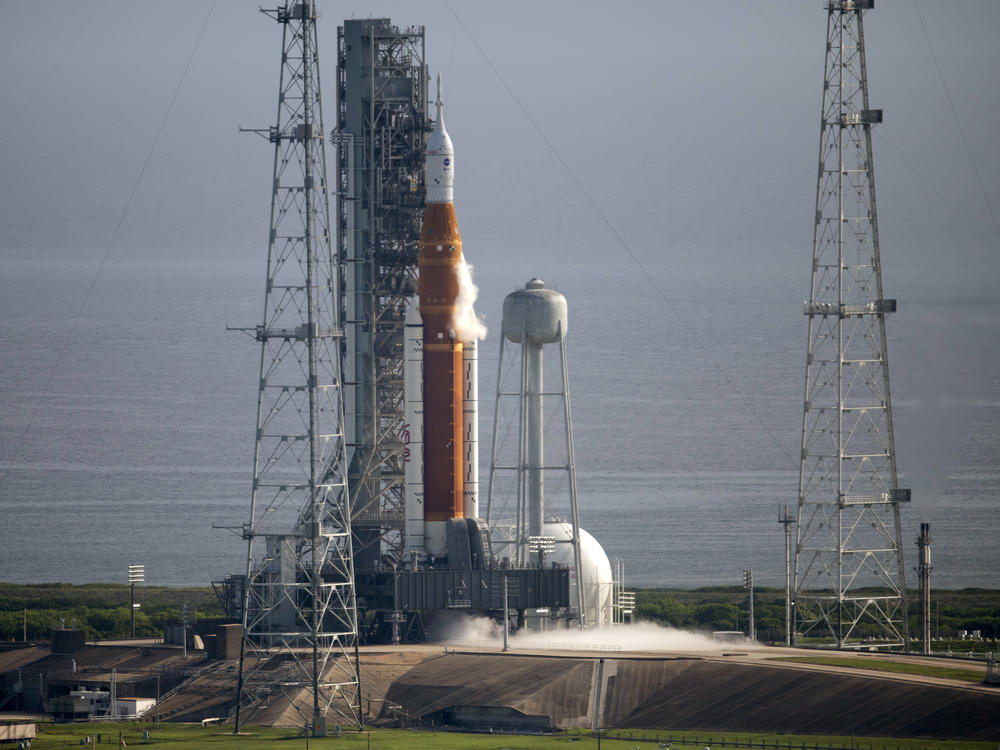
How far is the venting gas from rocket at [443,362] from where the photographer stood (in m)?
96.4

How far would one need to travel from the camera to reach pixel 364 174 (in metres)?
101

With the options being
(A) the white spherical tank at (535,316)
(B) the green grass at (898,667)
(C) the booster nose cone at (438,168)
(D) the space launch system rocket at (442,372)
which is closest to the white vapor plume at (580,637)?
(D) the space launch system rocket at (442,372)

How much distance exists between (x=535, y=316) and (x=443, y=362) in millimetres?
5062

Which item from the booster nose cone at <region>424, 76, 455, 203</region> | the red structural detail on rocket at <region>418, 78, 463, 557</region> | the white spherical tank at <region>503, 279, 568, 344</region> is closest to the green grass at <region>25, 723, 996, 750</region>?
the red structural detail on rocket at <region>418, 78, 463, 557</region>

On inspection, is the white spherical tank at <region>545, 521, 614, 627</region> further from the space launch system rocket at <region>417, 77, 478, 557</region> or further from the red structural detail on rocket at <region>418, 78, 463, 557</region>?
the red structural detail on rocket at <region>418, 78, 463, 557</region>

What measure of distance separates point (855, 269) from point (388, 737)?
32.4 metres

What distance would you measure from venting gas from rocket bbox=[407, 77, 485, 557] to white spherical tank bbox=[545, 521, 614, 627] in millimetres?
4483

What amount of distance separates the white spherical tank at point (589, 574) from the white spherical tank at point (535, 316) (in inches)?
378

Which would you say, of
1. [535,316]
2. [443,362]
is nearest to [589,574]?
[443,362]

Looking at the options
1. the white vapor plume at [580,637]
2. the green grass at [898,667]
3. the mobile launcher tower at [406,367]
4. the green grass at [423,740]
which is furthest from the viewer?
the mobile launcher tower at [406,367]

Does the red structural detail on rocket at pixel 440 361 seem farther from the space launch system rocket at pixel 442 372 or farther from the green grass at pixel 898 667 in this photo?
the green grass at pixel 898 667

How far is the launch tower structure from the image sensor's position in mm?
100312

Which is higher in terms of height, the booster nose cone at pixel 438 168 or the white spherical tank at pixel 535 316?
the booster nose cone at pixel 438 168

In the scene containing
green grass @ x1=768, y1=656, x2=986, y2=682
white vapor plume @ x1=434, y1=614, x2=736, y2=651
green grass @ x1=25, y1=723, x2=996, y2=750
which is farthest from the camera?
white vapor plume @ x1=434, y1=614, x2=736, y2=651
